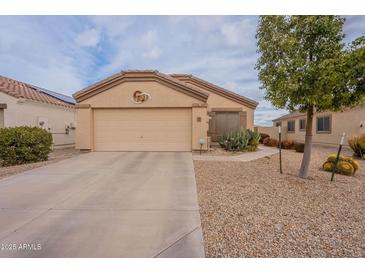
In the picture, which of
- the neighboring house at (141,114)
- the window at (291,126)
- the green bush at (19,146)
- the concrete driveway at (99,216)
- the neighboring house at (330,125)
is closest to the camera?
the concrete driveway at (99,216)

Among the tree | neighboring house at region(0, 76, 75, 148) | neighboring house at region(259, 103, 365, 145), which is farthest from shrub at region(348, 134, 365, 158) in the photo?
neighboring house at region(0, 76, 75, 148)

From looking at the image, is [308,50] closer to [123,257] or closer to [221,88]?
[123,257]

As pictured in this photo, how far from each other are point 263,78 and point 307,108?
1717 mm

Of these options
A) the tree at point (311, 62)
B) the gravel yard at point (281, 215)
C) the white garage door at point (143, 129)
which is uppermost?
the tree at point (311, 62)

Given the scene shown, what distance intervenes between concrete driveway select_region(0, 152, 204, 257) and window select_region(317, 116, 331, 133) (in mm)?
16101

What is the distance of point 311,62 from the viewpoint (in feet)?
18.2

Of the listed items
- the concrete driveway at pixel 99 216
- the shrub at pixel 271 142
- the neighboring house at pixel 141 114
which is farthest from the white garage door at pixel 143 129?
the shrub at pixel 271 142

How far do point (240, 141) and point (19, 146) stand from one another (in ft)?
36.5

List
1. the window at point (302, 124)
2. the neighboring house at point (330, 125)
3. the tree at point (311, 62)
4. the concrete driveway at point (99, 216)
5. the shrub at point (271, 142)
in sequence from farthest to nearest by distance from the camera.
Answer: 1. the window at point (302, 124)
2. the shrub at point (271, 142)
3. the neighboring house at point (330, 125)
4. the tree at point (311, 62)
5. the concrete driveway at point (99, 216)

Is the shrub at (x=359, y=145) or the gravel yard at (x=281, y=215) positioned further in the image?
the shrub at (x=359, y=145)

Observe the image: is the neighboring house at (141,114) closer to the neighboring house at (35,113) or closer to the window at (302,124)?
the neighboring house at (35,113)

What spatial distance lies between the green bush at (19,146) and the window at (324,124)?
2050 centimetres

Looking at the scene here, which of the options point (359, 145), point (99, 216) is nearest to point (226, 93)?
point (359, 145)

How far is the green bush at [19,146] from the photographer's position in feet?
27.3
